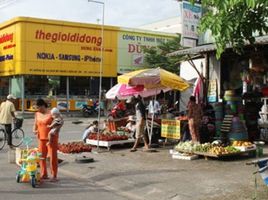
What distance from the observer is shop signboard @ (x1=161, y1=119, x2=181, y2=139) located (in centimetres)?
1525

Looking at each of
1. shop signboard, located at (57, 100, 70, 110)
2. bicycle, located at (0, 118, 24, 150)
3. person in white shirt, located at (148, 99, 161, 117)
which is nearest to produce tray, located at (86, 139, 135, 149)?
person in white shirt, located at (148, 99, 161, 117)

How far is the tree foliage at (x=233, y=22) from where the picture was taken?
5988mm

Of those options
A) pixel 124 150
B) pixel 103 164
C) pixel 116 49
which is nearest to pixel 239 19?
pixel 103 164

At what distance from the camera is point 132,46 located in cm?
3894

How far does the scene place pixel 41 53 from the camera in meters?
34.1

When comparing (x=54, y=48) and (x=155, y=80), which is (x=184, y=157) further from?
(x=54, y=48)

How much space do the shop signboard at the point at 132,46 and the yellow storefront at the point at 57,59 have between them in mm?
81

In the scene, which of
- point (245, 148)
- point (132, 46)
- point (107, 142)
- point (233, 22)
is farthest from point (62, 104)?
point (233, 22)

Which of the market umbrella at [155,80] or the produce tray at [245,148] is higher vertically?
the market umbrella at [155,80]

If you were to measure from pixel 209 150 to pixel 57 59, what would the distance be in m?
23.9

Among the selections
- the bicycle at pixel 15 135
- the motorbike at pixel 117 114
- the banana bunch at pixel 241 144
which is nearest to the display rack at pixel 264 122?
the banana bunch at pixel 241 144

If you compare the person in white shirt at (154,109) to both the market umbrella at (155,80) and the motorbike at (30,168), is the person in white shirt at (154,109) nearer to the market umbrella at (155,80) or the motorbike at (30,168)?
the market umbrella at (155,80)

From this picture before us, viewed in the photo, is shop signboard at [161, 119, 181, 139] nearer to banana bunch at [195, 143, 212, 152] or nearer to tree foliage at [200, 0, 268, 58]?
banana bunch at [195, 143, 212, 152]

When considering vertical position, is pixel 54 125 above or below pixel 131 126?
above
